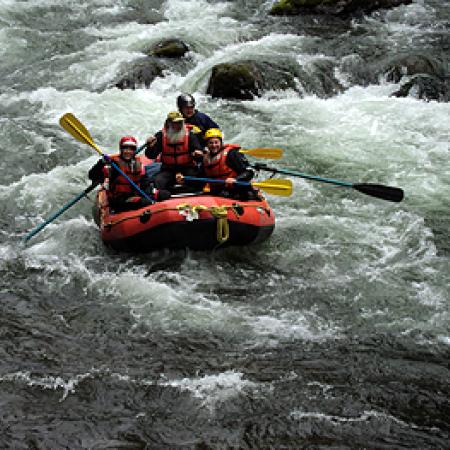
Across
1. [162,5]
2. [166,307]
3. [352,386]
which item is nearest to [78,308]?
[166,307]

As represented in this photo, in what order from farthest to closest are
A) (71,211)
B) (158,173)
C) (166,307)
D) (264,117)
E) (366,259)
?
(264,117), (71,211), (158,173), (366,259), (166,307)

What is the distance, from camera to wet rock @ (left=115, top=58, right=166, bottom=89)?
37.7ft

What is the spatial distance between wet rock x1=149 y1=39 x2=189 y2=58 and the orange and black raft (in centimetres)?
608

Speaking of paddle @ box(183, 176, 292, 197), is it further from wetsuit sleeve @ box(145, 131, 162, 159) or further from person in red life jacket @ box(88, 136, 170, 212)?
wetsuit sleeve @ box(145, 131, 162, 159)

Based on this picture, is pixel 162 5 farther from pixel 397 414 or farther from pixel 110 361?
pixel 397 414

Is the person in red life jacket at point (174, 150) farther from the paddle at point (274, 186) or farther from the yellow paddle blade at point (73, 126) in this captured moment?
the yellow paddle blade at point (73, 126)

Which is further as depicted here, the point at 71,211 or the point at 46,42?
the point at 46,42

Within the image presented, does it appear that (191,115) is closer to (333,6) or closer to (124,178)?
(124,178)

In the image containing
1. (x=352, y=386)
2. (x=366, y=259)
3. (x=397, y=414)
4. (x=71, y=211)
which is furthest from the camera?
(x=71, y=211)

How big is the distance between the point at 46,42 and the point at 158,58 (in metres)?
2.80

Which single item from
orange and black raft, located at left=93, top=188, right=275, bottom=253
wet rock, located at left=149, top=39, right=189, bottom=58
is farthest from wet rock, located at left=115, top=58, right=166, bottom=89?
orange and black raft, located at left=93, top=188, right=275, bottom=253

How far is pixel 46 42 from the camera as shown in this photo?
44.8 ft

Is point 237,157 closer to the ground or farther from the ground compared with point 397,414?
farther from the ground

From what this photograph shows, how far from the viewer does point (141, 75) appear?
38.1ft
